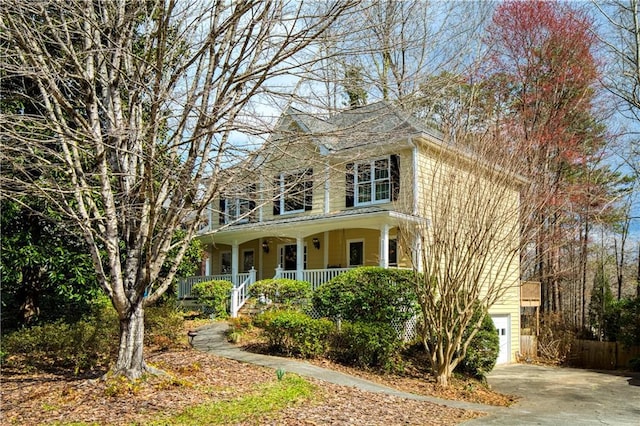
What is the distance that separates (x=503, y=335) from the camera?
18281 mm

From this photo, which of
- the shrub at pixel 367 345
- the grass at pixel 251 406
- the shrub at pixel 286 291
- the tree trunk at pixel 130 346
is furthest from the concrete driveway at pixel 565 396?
the shrub at pixel 286 291

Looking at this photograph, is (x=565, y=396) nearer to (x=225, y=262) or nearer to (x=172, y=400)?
(x=172, y=400)

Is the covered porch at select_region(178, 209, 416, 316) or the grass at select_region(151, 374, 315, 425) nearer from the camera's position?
the grass at select_region(151, 374, 315, 425)

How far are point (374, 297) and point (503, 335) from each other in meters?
8.05

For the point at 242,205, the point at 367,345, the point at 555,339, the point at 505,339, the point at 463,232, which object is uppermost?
the point at 242,205

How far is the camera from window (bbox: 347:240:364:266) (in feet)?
57.7

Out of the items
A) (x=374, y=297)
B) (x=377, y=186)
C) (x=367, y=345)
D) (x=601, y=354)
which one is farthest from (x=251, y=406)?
(x=601, y=354)

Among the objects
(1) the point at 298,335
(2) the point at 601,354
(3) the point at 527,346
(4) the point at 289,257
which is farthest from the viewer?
(4) the point at 289,257

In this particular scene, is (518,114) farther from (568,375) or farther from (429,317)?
(429,317)

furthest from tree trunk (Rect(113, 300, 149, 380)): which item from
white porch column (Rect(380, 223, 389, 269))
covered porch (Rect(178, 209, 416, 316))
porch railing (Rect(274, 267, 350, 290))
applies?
porch railing (Rect(274, 267, 350, 290))

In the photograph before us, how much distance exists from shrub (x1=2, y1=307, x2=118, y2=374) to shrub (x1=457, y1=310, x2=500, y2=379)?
304 inches

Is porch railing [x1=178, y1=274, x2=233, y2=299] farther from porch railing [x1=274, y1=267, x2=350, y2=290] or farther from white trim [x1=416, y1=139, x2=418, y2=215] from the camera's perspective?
white trim [x1=416, y1=139, x2=418, y2=215]

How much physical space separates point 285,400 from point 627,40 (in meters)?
15.8

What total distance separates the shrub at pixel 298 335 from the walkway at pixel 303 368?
0.49 meters
